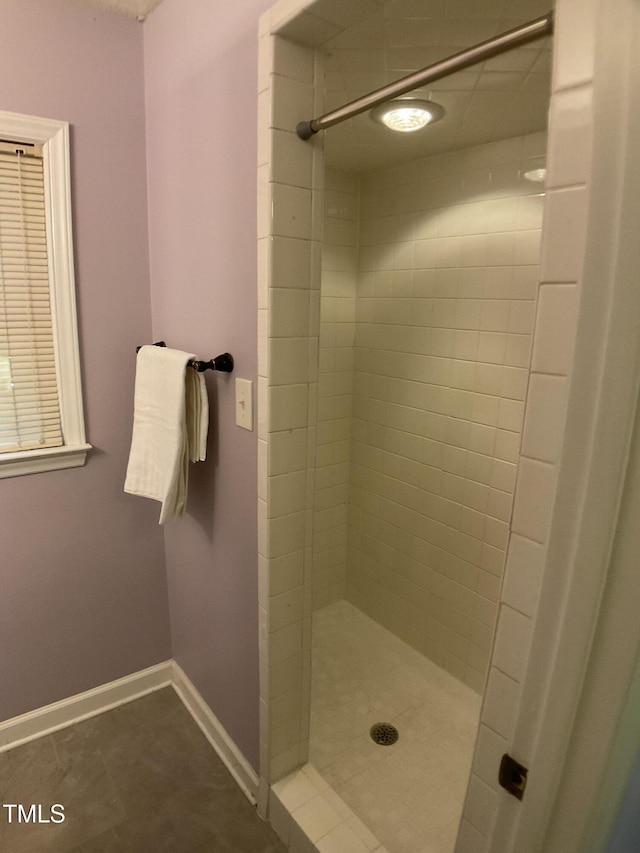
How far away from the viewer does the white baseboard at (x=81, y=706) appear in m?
1.77

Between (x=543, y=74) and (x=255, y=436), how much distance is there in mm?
1193

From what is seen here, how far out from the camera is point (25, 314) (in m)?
1.56

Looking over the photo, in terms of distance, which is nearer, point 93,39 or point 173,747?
point 93,39

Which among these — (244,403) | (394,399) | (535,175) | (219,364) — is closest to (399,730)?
(394,399)

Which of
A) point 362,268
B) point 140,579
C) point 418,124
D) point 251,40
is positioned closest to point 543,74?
point 418,124

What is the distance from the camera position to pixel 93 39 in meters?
1.49

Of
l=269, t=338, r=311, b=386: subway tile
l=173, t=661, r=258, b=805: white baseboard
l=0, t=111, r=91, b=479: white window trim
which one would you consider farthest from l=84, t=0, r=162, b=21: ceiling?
l=173, t=661, r=258, b=805: white baseboard

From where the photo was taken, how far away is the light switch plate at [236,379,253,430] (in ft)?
4.31

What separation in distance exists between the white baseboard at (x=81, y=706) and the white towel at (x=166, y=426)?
2.86ft

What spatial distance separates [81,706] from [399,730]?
4.01ft

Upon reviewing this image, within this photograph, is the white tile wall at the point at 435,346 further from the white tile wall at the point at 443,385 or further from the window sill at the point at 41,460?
the window sill at the point at 41,460

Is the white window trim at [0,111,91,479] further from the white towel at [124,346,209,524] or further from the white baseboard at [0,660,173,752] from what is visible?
the white baseboard at [0,660,173,752]

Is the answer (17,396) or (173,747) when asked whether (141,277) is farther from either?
(173,747)

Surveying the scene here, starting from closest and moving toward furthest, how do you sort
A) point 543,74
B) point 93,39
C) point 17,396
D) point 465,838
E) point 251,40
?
point 465,838
point 251,40
point 543,74
point 93,39
point 17,396
